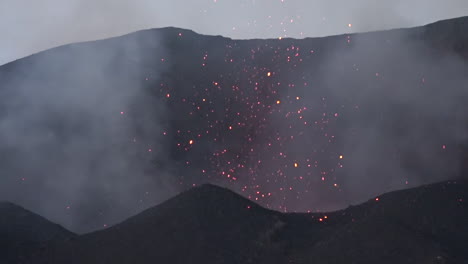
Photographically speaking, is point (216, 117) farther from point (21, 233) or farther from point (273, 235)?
point (273, 235)

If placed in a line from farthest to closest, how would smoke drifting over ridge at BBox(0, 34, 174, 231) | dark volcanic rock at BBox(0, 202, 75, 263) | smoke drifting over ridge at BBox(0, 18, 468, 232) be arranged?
smoke drifting over ridge at BBox(0, 34, 174, 231)
smoke drifting over ridge at BBox(0, 18, 468, 232)
dark volcanic rock at BBox(0, 202, 75, 263)

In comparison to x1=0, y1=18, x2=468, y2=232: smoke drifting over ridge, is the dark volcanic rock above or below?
below

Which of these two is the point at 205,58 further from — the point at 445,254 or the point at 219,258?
the point at 445,254

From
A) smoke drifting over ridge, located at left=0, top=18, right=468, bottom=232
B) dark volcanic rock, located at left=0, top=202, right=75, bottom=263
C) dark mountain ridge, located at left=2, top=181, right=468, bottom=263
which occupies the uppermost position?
smoke drifting over ridge, located at left=0, top=18, right=468, bottom=232

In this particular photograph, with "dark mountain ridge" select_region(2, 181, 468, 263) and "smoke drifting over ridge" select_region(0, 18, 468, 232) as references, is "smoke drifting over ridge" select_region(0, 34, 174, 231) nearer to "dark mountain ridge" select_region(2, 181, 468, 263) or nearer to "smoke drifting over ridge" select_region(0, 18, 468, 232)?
"smoke drifting over ridge" select_region(0, 18, 468, 232)

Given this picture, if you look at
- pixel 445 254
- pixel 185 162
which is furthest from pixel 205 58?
pixel 445 254

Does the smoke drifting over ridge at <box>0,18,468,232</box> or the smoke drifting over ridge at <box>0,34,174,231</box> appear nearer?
the smoke drifting over ridge at <box>0,18,468,232</box>

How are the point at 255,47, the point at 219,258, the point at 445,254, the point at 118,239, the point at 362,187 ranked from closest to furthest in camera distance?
the point at 445,254 → the point at 219,258 → the point at 118,239 → the point at 362,187 → the point at 255,47

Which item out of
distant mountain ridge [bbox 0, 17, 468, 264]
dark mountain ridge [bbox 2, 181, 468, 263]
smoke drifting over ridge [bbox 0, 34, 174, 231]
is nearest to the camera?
dark mountain ridge [bbox 2, 181, 468, 263]

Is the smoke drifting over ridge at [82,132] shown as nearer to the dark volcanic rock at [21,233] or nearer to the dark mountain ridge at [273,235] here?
the dark volcanic rock at [21,233]

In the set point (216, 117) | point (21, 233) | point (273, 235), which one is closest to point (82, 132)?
point (216, 117)

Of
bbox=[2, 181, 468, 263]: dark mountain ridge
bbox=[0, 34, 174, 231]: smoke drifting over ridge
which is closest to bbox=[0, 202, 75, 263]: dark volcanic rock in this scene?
bbox=[2, 181, 468, 263]: dark mountain ridge
